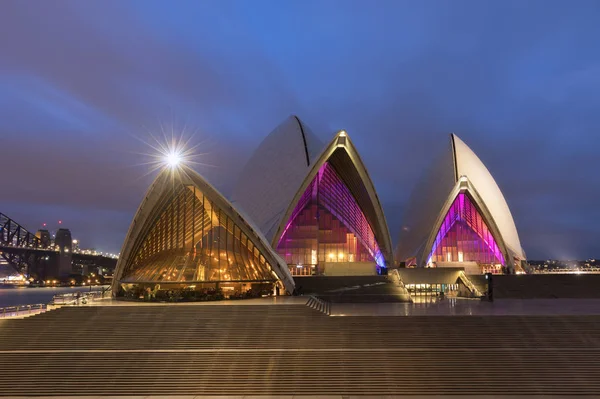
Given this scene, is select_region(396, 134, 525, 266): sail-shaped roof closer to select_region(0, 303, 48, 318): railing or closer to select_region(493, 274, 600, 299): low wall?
select_region(493, 274, 600, 299): low wall

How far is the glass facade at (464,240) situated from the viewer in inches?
1582

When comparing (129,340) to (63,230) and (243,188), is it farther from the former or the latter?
(63,230)

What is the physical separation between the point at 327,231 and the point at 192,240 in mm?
14954

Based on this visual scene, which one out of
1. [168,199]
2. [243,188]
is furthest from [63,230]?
[168,199]

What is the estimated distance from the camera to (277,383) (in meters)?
13.3

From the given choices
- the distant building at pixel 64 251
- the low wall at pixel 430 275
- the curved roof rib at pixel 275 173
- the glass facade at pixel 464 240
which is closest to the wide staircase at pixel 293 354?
the low wall at pixel 430 275

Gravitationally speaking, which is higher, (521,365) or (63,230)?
(63,230)

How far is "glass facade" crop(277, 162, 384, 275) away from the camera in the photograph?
124 feet

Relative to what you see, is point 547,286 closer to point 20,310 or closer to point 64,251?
point 20,310

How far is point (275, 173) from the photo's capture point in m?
37.1

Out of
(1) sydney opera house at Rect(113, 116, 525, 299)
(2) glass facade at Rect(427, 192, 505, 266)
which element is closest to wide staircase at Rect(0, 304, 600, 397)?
(1) sydney opera house at Rect(113, 116, 525, 299)

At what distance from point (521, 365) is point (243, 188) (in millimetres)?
28267

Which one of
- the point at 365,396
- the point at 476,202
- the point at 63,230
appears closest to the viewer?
the point at 365,396

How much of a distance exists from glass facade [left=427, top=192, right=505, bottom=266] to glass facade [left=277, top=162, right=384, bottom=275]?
233 inches
